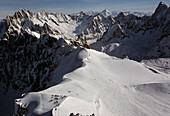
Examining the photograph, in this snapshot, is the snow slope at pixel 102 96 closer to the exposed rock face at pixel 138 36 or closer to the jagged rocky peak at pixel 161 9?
the exposed rock face at pixel 138 36

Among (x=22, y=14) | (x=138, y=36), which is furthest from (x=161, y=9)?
(x=22, y=14)

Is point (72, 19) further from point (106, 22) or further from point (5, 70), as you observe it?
point (5, 70)

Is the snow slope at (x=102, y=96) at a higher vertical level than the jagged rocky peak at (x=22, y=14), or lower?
lower

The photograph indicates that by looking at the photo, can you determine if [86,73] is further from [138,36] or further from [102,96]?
[138,36]

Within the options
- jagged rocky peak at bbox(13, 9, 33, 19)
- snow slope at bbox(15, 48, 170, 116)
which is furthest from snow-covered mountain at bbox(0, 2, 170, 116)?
jagged rocky peak at bbox(13, 9, 33, 19)

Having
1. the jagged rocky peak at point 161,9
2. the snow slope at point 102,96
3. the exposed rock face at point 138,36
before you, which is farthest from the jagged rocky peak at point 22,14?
the jagged rocky peak at point 161,9

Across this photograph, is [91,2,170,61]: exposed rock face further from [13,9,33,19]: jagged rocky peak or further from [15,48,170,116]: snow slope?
[13,9,33,19]: jagged rocky peak

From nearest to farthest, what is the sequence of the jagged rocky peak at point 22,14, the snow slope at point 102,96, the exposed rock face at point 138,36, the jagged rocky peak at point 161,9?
the snow slope at point 102,96, the exposed rock face at point 138,36, the jagged rocky peak at point 161,9, the jagged rocky peak at point 22,14

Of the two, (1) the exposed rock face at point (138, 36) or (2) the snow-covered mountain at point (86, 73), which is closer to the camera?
(2) the snow-covered mountain at point (86, 73)

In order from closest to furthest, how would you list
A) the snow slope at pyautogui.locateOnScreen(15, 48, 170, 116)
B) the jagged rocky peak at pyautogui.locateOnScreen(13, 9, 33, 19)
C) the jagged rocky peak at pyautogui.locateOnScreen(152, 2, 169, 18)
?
the snow slope at pyautogui.locateOnScreen(15, 48, 170, 116) < the jagged rocky peak at pyautogui.locateOnScreen(152, 2, 169, 18) < the jagged rocky peak at pyautogui.locateOnScreen(13, 9, 33, 19)

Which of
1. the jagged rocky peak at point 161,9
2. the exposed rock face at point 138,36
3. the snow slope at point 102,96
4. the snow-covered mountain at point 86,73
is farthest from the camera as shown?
the jagged rocky peak at point 161,9
